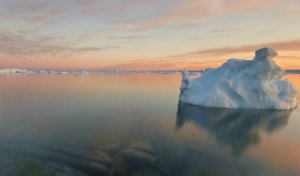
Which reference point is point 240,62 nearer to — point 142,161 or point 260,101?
point 260,101

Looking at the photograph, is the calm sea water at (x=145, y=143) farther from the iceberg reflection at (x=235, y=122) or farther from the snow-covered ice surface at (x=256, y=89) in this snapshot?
the snow-covered ice surface at (x=256, y=89)

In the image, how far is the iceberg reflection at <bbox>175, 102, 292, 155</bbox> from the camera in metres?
13.1

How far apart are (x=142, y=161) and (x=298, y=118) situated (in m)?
17.7

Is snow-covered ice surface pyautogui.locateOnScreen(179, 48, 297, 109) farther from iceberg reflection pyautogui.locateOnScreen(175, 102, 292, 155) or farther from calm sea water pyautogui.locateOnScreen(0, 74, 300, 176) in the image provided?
calm sea water pyautogui.locateOnScreen(0, 74, 300, 176)

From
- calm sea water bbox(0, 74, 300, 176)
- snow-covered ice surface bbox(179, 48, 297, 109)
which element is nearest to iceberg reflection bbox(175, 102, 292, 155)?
calm sea water bbox(0, 74, 300, 176)

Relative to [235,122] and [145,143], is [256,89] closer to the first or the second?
[235,122]

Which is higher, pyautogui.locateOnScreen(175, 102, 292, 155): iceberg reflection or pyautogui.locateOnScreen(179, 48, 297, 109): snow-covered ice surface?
pyautogui.locateOnScreen(179, 48, 297, 109): snow-covered ice surface

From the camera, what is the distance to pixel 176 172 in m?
8.55

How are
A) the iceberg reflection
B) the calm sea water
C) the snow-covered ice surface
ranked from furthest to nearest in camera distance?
the snow-covered ice surface, the iceberg reflection, the calm sea water

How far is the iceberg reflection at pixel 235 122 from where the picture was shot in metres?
13.1

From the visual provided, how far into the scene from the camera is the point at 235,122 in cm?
1725

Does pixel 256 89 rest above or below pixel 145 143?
above

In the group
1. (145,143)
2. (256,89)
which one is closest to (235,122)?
(256,89)

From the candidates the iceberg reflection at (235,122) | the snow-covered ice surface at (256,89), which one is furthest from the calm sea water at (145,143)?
the snow-covered ice surface at (256,89)
